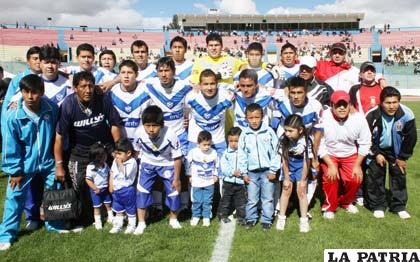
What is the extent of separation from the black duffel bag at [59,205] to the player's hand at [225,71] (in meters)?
2.90

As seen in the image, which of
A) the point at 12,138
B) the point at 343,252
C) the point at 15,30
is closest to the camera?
the point at 343,252

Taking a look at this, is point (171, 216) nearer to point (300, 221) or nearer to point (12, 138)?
point (300, 221)

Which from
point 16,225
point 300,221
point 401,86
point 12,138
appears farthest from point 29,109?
point 401,86

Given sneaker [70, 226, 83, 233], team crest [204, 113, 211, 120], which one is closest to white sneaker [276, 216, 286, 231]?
team crest [204, 113, 211, 120]

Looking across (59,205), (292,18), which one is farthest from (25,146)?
(292,18)

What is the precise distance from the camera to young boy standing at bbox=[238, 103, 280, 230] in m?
4.93

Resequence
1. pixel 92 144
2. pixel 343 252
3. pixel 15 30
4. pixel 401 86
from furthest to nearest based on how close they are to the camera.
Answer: pixel 15 30, pixel 401 86, pixel 92 144, pixel 343 252

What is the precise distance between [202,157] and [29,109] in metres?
2.19

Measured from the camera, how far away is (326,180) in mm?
5398

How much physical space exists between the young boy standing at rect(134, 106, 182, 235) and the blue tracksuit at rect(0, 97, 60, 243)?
111 cm

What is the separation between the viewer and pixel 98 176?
4.99 m

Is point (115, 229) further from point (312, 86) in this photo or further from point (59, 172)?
point (312, 86)

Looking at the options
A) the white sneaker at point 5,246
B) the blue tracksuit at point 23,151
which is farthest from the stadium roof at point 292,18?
the white sneaker at point 5,246

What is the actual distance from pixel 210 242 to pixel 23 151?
247 centimetres
